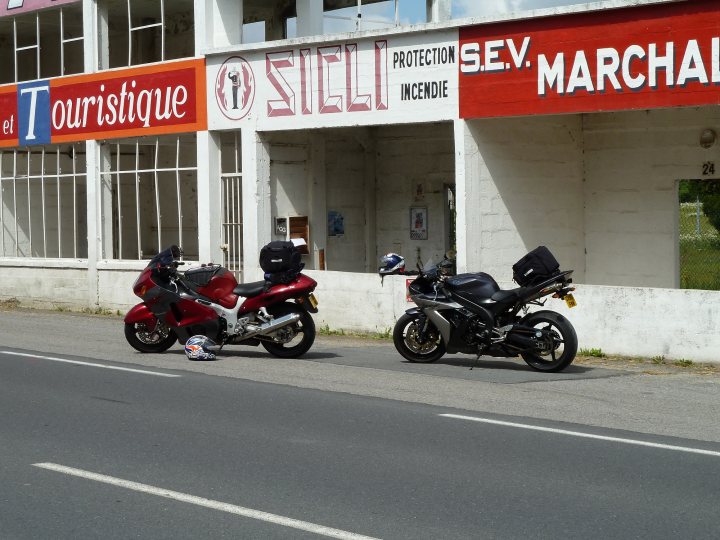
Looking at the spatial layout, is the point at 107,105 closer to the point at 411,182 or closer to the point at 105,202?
the point at 105,202

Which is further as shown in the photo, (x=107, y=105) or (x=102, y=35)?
(x=102, y=35)

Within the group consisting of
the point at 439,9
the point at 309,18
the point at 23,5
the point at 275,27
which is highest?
the point at 23,5

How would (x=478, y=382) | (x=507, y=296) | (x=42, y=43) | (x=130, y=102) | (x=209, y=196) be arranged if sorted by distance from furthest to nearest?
(x=42, y=43), (x=130, y=102), (x=209, y=196), (x=507, y=296), (x=478, y=382)

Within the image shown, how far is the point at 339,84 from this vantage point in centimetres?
1839

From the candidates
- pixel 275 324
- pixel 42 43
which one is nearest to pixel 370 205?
pixel 275 324

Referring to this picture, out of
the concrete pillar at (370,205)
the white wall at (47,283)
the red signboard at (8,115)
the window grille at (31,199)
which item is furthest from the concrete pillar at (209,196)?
the red signboard at (8,115)

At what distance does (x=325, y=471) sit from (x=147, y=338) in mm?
7476

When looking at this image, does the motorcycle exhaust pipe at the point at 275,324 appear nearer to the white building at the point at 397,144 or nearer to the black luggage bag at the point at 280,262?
the black luggage bag at the point at 280,262

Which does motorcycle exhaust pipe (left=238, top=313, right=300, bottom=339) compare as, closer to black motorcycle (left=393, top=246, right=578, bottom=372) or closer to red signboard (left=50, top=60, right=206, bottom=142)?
black motorcycle (left=393, top=246, right=578, bottom=372)

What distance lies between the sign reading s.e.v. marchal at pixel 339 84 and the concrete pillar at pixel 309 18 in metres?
1.59

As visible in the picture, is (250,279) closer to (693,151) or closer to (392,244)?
(392,244)

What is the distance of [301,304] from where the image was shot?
45.7 ft

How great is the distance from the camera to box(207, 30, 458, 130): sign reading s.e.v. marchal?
17125 millimetres

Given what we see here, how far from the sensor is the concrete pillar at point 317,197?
2075cm
